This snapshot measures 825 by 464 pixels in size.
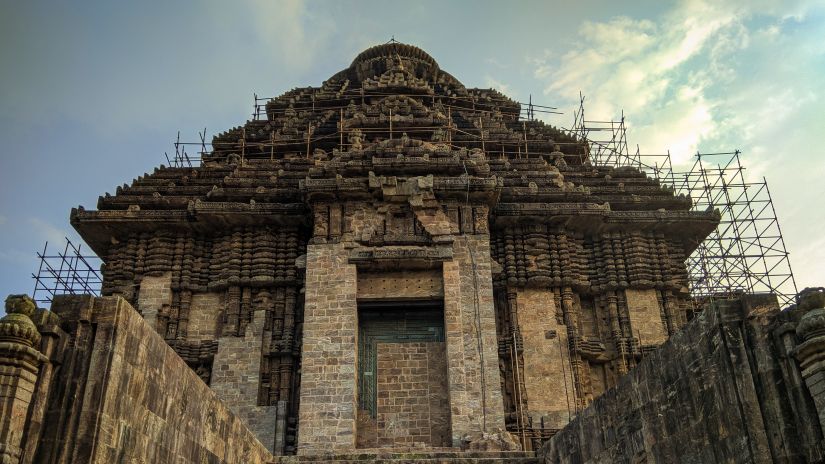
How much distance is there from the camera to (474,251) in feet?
58.0

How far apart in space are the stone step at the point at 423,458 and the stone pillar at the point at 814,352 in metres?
7.47

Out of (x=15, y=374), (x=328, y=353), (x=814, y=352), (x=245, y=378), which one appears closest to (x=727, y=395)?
(x=814, y=352)

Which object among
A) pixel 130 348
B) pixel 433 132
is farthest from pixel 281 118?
pixel 130 348

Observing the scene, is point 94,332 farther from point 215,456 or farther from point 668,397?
point 668,397

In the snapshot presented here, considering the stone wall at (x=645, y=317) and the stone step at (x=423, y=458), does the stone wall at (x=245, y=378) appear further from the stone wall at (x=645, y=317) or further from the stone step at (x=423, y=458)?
the stone wall at (x=645, y=317)

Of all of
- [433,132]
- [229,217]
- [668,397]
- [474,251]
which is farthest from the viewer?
[433,132]

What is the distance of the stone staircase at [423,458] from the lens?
44.4 ft

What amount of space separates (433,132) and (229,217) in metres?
6.64

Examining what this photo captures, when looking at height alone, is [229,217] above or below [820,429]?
above

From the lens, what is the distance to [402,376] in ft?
55.8

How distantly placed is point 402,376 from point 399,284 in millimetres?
2096

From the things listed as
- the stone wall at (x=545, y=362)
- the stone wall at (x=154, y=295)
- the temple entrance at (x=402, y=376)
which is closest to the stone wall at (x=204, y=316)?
the stone wall at (x=154, y=295)

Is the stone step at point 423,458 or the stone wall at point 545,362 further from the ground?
the stone wall at point 545,362

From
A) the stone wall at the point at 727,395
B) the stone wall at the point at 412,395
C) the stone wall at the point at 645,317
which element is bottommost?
the stone wall at the point at 727,395
